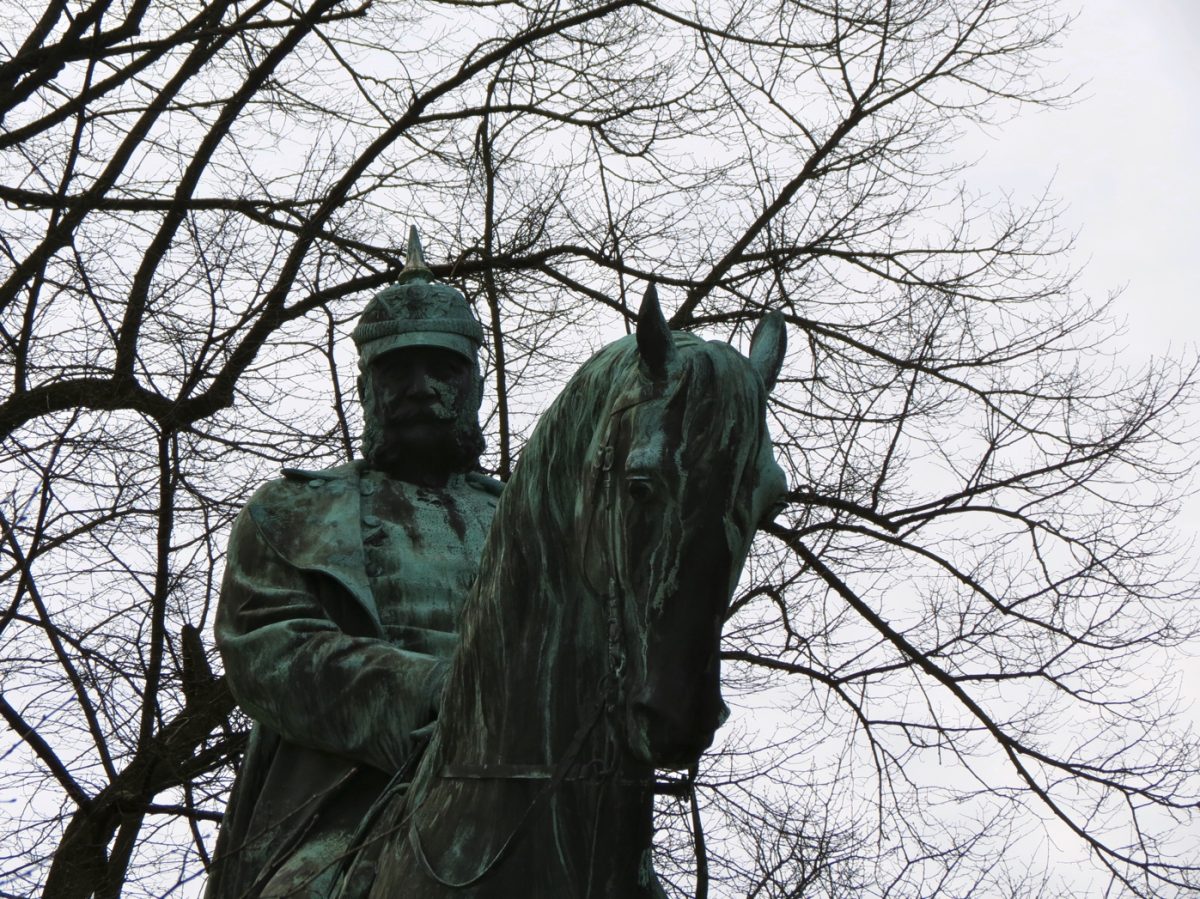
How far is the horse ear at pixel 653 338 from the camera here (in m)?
3.48

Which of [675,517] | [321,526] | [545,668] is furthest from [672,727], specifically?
[321,526]

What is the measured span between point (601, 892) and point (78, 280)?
651 cm

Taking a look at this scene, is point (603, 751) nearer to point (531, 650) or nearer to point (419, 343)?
point (531, 650)

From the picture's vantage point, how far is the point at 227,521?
8.94 metres

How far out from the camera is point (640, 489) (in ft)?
11.1

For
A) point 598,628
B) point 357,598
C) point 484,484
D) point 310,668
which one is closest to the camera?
point 598,628

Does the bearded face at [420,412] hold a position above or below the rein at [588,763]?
above

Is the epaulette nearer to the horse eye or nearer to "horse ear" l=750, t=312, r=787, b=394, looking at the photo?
"horse ear" l=750, t=312, r=787, b=394

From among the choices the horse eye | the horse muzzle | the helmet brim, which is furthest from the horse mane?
the helmet brim

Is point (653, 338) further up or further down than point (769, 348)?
further down

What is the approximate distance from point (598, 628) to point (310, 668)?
1236 mm

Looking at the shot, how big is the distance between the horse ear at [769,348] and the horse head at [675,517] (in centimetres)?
23

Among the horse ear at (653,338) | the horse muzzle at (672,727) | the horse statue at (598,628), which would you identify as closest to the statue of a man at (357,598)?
the horse statue at (598,628)

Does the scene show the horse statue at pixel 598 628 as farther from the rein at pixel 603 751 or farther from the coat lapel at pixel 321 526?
the coat lapel at pixel 321 526
